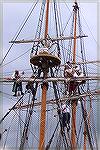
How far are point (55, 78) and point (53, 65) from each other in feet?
3.08

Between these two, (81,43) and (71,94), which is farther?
(81,43)

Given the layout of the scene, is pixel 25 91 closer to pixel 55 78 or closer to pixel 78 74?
pixel 55 78

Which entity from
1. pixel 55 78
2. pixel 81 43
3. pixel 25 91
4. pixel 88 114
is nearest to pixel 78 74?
pixel 55 78

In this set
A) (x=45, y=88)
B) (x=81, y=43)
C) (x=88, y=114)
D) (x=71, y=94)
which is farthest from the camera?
(x=81, y=43)

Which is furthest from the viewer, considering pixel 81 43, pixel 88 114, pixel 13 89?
pixel 81 43

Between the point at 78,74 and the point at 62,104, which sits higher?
the point at 78,74

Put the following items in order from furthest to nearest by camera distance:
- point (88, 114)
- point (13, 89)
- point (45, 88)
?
point (88, 114), point (13, 89), point (45, 88)

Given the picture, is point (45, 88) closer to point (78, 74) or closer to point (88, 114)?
point (78, 74)

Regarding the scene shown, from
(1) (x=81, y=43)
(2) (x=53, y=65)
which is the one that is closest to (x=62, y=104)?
(2) (x=53, y=65)

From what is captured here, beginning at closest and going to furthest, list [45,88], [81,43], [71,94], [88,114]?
[45,88] < [71,94] < [88,114] < [81,43]

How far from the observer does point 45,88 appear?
58.2 feet

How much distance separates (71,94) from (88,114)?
289 centimetres

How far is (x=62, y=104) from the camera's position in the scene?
19.9 meters

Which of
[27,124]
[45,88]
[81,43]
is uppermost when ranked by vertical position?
[81,43]
